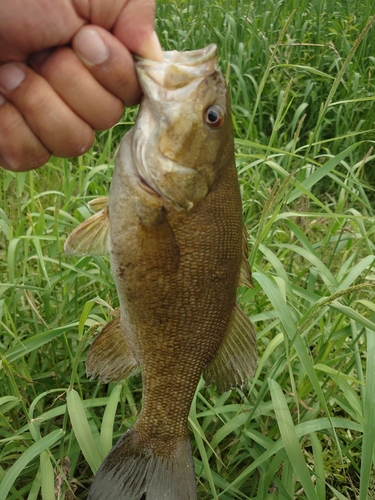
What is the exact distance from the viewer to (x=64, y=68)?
1.40 metres

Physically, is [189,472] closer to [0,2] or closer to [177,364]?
[177,364]

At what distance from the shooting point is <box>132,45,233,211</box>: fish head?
4.66 feet

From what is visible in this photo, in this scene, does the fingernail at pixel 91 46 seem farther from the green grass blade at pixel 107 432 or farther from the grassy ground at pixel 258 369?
the green grass blade at pixel 107 432

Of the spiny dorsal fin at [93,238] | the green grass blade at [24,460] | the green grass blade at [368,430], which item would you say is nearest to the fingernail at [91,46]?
the spiny dorsal fin at [93,238]

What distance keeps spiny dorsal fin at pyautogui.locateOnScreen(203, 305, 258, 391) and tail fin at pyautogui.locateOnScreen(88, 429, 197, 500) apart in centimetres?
24

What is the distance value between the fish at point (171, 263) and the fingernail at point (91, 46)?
101 millimetres

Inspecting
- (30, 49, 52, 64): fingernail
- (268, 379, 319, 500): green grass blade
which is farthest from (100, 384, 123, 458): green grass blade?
(30, 49, 52, 64): fingernail

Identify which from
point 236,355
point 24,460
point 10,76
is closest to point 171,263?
point 236,355

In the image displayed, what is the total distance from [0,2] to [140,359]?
1045 millimetres

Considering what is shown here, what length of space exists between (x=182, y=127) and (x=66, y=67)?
0.34 metres

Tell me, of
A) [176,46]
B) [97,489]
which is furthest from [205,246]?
[176,46]

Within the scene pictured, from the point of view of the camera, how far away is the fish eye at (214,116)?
148 centimetres

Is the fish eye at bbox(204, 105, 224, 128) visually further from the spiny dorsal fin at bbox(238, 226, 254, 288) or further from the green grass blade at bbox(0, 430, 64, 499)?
the green grass blade at bbox(0, 430, 64, 499)

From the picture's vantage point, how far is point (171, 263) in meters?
1.50
